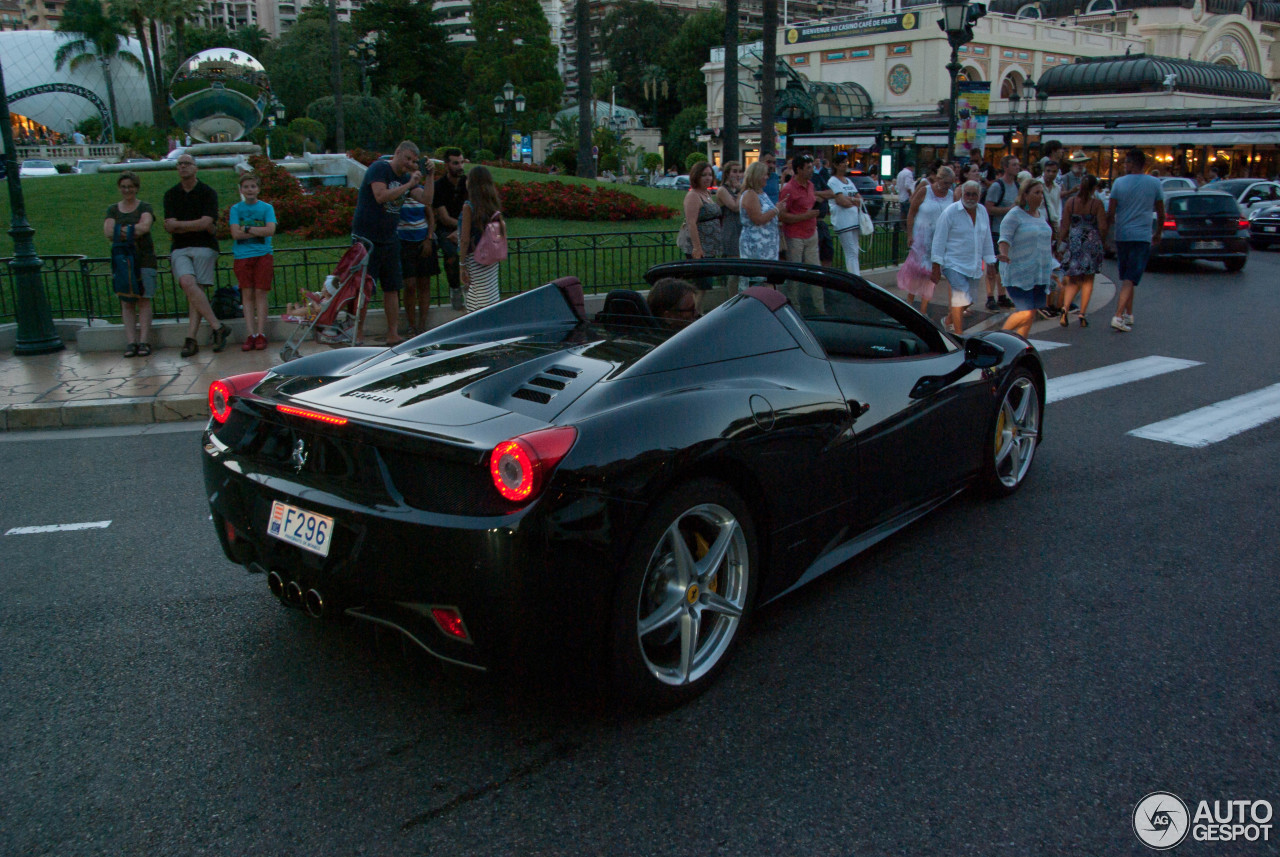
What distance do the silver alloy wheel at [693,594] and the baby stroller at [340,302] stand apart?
6.86m

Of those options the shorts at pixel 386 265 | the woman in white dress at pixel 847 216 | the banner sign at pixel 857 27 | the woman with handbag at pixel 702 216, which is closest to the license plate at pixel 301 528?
the shorts at pixel 386 265

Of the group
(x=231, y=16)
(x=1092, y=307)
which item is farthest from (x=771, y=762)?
(x=231, y=16)

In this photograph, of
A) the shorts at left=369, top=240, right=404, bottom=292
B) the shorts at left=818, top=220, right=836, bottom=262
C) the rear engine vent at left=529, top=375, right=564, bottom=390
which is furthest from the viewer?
the shorts at left=818, top=220, right=836, bottom=262

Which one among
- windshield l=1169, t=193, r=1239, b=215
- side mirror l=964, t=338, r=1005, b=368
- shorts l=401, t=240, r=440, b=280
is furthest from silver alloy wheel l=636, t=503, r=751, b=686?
windshield l=1169, t=193, r=1239, b=215

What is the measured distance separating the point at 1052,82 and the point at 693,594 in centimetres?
7625

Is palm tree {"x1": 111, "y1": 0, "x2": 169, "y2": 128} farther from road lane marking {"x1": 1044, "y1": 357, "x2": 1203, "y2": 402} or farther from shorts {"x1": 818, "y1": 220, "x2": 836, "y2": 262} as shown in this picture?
road lane marking {"x1": 1044, "y1": 357, "x2": 1203, "y2": 402}

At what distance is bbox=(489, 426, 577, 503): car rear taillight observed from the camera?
274 centimetres

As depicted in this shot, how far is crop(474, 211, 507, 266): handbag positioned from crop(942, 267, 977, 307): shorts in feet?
14.6

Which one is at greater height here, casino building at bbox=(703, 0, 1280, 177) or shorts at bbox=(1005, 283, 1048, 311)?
casino building at bbox=(703, 0, 1280, 177)

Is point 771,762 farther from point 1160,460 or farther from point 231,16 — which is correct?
point 231,16

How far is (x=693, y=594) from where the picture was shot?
10.6 ft

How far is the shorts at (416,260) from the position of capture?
10.2m

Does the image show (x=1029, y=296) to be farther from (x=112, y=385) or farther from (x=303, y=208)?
(x=303, y=208)

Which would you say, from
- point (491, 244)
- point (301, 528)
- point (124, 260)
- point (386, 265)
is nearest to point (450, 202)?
point (386, 265)
